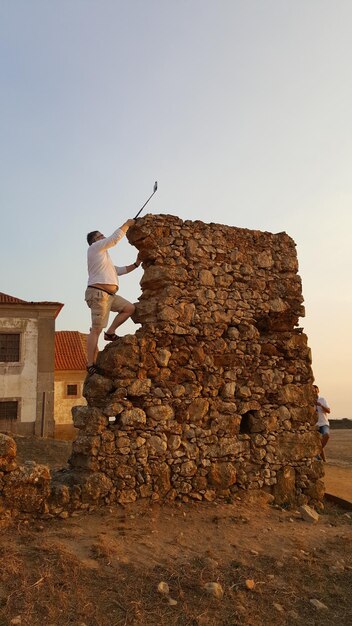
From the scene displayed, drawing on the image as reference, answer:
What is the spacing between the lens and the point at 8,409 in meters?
19.8

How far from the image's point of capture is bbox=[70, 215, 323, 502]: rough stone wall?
5.21m

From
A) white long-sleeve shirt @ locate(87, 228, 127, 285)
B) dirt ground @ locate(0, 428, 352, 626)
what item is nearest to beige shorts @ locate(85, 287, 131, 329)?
white long-sleeve shirt @ locate(87, 228, 127, 285)

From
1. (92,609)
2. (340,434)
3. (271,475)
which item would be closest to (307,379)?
(271,475)

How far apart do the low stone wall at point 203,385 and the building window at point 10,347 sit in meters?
15.6

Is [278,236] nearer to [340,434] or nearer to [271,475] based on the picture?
[271,475]

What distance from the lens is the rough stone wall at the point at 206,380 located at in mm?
5215

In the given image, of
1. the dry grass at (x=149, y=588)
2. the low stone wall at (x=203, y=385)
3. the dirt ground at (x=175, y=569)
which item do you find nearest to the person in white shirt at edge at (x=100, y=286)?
the low stone wall at (x=203, y=385)

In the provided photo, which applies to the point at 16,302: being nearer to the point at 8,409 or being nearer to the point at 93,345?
the point at 8,409

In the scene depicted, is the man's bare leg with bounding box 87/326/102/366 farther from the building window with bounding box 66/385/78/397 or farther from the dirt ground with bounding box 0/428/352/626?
the building window with bounding box 66/385/78/397

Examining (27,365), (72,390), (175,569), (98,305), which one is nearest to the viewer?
(175,569)

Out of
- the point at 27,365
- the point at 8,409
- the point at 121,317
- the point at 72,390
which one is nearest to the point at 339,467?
the point at 121,317

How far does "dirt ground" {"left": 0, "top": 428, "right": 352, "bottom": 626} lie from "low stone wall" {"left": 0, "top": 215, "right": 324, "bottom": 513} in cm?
40

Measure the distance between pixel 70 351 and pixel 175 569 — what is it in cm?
2286

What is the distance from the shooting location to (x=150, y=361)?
5.50m
